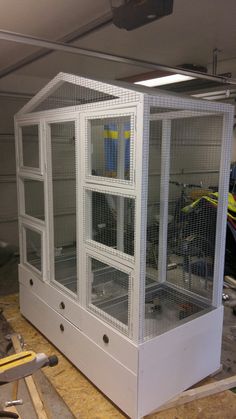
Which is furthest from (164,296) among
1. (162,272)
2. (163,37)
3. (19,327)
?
(163,37)

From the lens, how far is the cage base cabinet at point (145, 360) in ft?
6.15

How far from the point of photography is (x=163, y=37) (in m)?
2.96

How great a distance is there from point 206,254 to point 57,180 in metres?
1.26

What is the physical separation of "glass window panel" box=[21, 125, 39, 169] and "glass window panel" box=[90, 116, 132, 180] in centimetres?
77

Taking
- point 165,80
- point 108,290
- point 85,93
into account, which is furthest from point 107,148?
point 165,80

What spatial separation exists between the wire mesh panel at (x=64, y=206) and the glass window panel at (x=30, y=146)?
0.23m

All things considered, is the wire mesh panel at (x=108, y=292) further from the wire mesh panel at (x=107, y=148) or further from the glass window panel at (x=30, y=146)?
the glass window panel at (x=30, y=146)

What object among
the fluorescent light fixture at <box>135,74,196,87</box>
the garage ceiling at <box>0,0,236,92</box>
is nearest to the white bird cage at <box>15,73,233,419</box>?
the garage ceiling at <box>0,0,236,92</box>

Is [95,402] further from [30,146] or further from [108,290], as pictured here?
[30,146]

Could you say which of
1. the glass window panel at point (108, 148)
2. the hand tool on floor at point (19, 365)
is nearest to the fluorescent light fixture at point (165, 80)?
the glass window panel at point (108, 148)

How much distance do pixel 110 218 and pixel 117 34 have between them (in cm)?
171

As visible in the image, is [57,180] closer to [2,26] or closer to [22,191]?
[22,191]

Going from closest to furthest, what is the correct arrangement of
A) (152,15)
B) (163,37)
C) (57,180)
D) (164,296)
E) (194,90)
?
(152,15), (164,296), (57,180), (163,37), (194,90)

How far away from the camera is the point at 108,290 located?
2309mm
